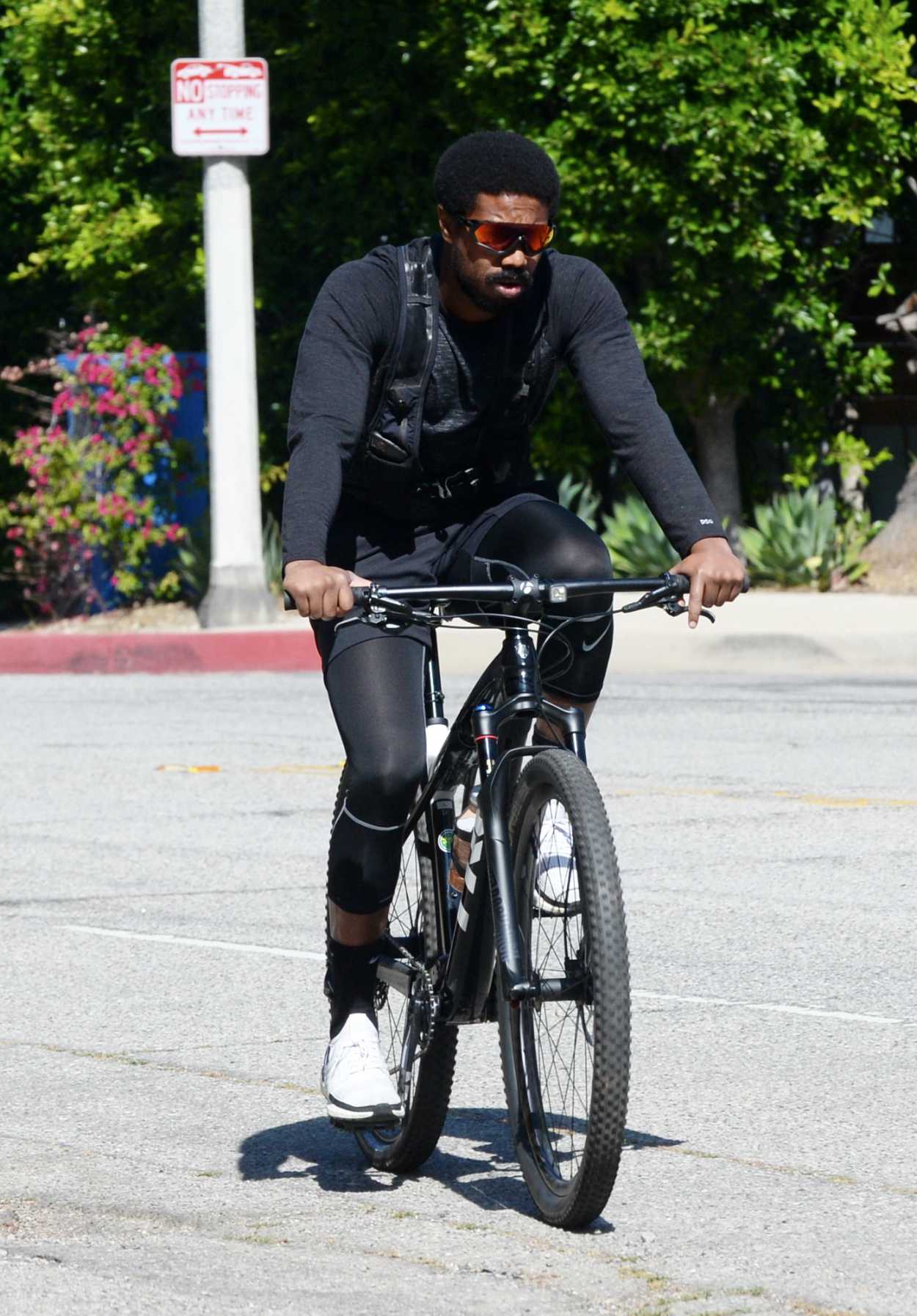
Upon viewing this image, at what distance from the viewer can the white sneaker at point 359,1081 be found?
4.38 m

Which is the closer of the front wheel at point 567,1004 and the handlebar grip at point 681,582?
the front wheel at point 567,1004

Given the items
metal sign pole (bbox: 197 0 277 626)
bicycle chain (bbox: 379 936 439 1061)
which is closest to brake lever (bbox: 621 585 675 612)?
bicycle chain (bbox: 379 936 439 1061)

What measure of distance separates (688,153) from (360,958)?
1334cm

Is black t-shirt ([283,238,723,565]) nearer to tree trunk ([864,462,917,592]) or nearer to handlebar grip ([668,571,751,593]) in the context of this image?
handlebar grip ([668,571,751,593])

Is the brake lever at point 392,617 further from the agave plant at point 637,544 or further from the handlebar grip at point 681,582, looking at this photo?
the agave plant at point 637,544

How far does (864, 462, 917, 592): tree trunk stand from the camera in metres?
18.2

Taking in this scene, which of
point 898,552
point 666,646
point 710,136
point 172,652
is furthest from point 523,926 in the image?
point 898,552

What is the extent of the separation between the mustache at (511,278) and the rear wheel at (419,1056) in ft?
3.35

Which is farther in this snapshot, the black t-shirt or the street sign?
the street sign

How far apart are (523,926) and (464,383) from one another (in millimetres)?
1010

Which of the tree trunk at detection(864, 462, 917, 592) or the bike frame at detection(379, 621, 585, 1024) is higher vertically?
the bike frame at detection(379, 621, 585, 1024)

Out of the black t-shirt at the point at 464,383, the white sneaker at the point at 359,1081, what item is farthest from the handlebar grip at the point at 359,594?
the white sneaker at the point at 359,1081

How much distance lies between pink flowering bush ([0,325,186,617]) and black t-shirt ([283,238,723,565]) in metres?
13.8

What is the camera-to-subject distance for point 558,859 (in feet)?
13.1
